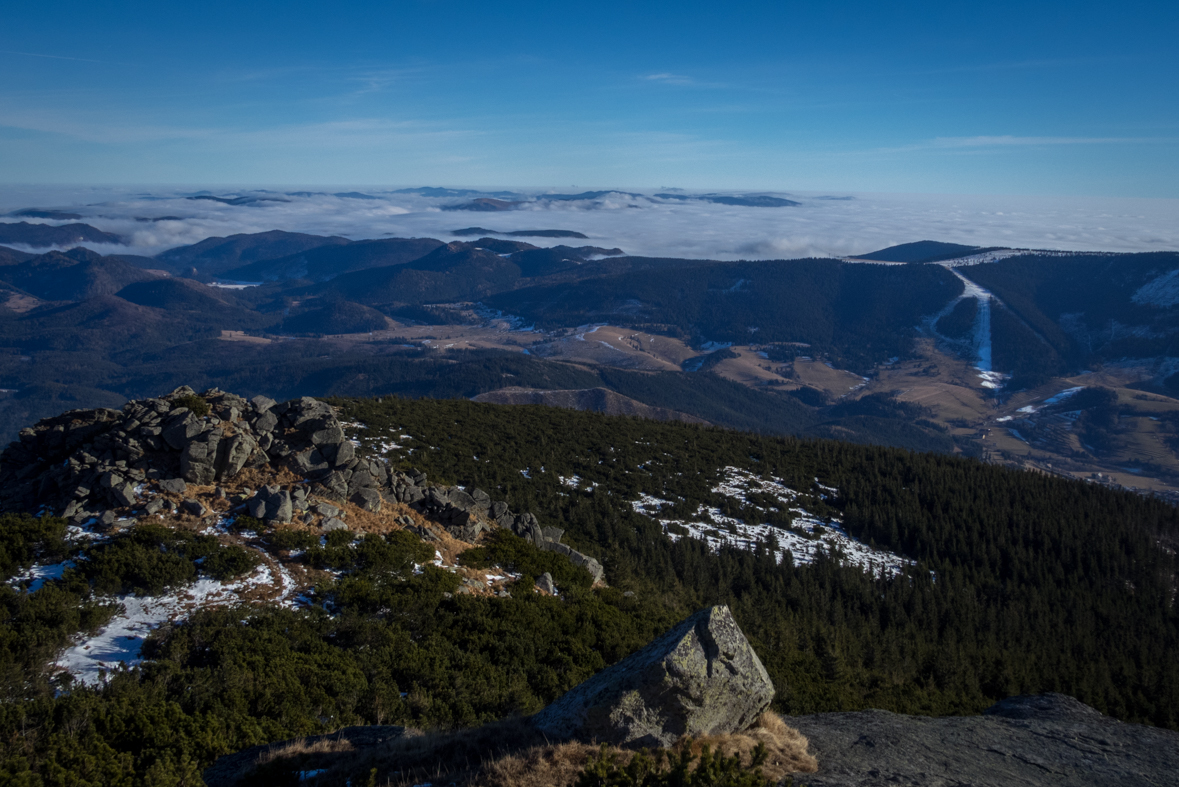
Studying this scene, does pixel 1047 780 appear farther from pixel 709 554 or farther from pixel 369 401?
pixel 369 401

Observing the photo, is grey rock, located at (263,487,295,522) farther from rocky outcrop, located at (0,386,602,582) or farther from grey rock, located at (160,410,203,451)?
grey rock, located at (160,410,203,451)

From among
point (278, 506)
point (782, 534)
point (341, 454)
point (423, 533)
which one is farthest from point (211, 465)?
point (782, 534)

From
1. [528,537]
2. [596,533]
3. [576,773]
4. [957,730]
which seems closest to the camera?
[576,773]

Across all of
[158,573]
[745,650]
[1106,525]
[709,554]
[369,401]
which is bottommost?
[1106,525]

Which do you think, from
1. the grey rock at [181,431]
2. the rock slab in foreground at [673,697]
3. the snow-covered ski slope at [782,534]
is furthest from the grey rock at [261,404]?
the snow-covered ski slope at [782,534]

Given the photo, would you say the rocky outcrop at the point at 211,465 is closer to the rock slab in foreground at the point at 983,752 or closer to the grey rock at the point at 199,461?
the grey rock at the point at 199,461

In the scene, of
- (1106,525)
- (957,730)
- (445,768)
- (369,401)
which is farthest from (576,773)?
(1106,525)
